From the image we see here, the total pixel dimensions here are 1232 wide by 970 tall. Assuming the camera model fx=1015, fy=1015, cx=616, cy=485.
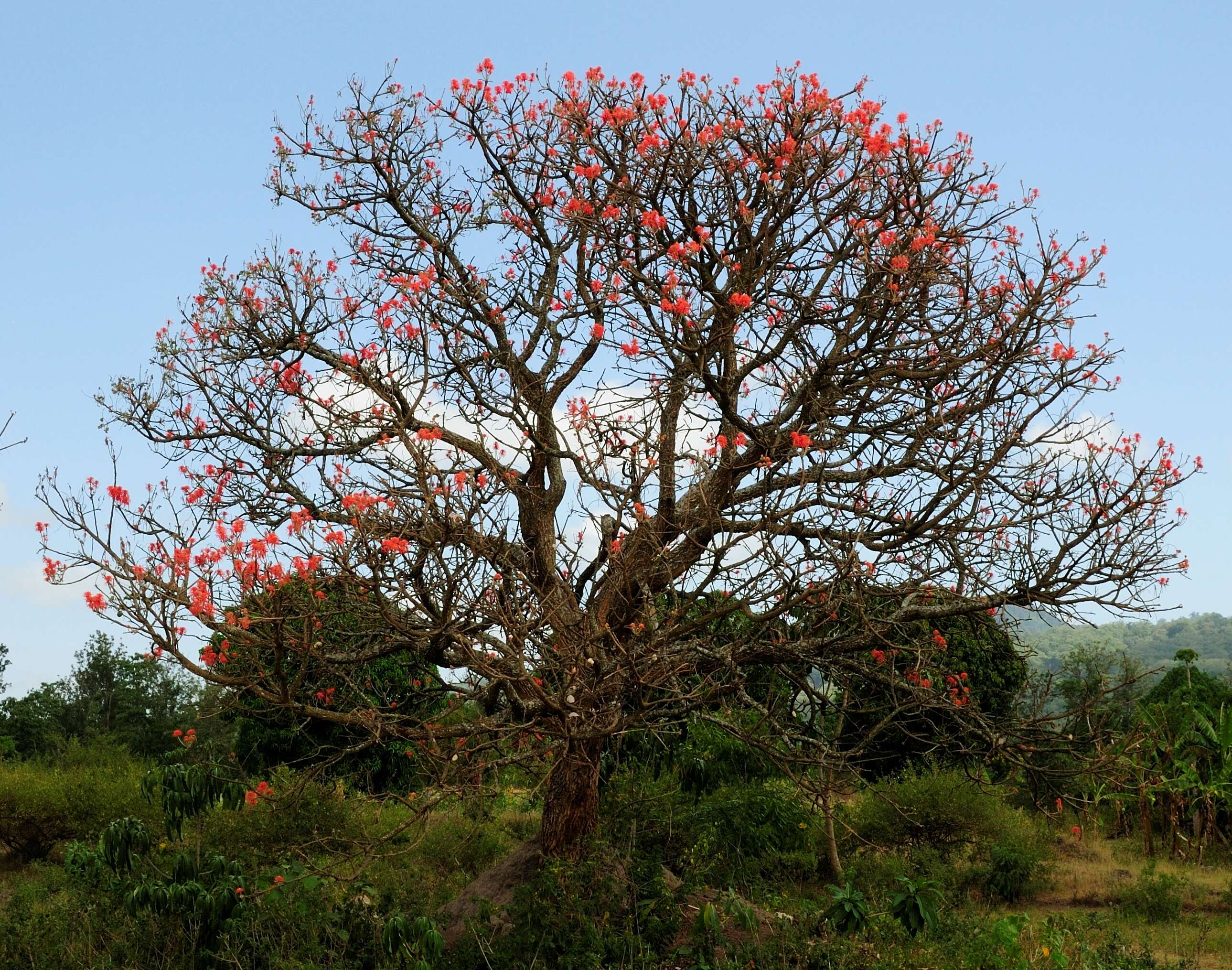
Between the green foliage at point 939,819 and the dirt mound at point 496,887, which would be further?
the green foliage at point 939,819

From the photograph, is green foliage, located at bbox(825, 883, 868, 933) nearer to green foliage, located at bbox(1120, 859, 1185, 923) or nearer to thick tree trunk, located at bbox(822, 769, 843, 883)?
thick tree trunk, located at bbox(822, 769, 843, 883)

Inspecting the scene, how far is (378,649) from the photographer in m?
9.00

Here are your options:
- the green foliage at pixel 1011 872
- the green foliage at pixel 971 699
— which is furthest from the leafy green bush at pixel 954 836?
the green foliage at pixel 971 699

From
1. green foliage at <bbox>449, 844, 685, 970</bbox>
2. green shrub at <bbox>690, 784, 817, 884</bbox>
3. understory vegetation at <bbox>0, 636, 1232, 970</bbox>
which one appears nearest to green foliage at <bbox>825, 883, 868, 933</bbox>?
understory vegetation at <bbox>0, 636, 1232, 970</bbox>

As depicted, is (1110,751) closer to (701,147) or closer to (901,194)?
(901,194)

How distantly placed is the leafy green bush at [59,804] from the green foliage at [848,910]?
944 centimetres

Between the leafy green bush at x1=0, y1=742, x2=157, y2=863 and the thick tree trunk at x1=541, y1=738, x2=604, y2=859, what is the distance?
6.68 metres

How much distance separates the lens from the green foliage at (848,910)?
25.7 ft

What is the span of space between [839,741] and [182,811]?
5763 mm

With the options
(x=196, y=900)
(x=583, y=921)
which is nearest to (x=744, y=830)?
(x=583, y=921)

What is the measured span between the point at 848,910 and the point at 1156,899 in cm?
650

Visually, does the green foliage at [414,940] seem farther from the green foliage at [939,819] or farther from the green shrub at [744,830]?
the green foliage at [939,819]

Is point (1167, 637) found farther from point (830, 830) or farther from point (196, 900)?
point (196, 900)

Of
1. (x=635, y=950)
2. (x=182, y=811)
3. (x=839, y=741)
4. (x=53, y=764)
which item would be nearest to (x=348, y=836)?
(x=182, y=811)
